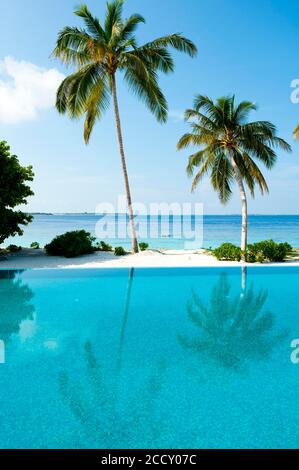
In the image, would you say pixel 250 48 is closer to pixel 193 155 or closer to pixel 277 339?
pixel 193 155

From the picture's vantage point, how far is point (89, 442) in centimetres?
304

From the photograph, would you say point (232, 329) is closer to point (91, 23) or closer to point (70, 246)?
point (70, 246)

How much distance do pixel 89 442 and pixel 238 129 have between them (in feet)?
41.9

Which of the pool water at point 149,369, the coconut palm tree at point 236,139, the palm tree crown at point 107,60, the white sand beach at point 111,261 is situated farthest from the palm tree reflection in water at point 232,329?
the palm tree crown at point 107,60

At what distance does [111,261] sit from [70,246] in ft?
7.02

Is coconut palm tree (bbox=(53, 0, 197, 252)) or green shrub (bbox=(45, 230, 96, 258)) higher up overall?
coconut palm tree (bbox=(53, 0, 197, 252))

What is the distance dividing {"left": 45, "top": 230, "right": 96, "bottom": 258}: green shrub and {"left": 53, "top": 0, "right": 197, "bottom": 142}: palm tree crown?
505 centimetres

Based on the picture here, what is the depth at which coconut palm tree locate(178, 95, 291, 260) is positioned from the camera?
1353cm

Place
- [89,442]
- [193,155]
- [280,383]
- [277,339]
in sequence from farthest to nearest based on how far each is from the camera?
[193,155]
[277,339]
[280,383]
[89,442]


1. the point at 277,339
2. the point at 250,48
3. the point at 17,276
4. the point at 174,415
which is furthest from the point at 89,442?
the point at 250,48

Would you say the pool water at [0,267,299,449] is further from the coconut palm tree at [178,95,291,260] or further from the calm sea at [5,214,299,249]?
the calm sea at [5,214,299,249]

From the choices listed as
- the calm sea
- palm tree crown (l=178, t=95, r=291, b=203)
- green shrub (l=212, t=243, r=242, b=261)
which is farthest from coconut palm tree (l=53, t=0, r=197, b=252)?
the calm sea

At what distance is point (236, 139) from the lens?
13.8 metres

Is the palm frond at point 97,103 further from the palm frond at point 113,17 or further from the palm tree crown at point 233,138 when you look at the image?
the palm tree crown at point 233,138
